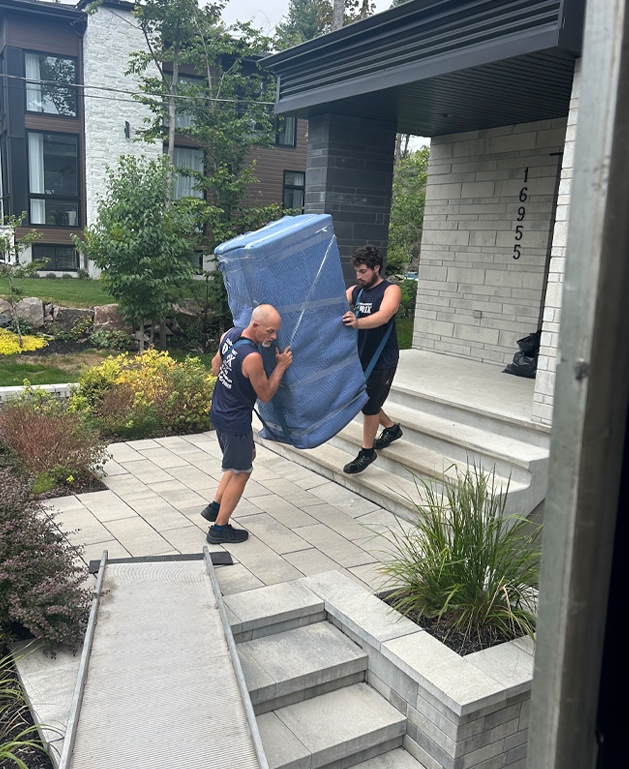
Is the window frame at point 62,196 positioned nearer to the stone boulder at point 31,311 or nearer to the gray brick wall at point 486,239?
the stone boulder at point 31,311

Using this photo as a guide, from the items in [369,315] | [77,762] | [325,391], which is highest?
[369,315]

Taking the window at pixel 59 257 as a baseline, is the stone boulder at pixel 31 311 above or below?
below

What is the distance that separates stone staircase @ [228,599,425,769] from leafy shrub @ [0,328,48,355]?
8161 millimetres

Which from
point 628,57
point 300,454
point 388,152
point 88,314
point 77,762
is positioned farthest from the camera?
point 88,314

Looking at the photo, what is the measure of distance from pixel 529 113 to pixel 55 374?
728cm

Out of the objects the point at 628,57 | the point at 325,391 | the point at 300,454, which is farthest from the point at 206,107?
the point at 628,57

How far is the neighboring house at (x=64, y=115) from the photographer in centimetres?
2006

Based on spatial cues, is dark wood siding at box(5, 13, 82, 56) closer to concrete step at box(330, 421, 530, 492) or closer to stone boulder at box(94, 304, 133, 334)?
stone boulder at box(94, 304, 133, 334)

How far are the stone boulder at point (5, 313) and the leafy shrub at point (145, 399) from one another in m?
3.72

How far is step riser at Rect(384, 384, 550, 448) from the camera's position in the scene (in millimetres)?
6155

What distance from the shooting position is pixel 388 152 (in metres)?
8.78

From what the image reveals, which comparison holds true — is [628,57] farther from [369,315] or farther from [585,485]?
[369,315]

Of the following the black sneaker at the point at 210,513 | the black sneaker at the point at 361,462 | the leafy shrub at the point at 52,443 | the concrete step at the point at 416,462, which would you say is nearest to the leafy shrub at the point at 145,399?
the leafy shrub at the point at 52,443

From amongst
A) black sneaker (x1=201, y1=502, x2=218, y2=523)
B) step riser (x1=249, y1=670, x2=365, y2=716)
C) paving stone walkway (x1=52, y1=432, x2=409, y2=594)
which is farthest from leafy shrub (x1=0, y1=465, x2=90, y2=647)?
black sneaker (x1=201, y1=502, x2=218, y2=523)
